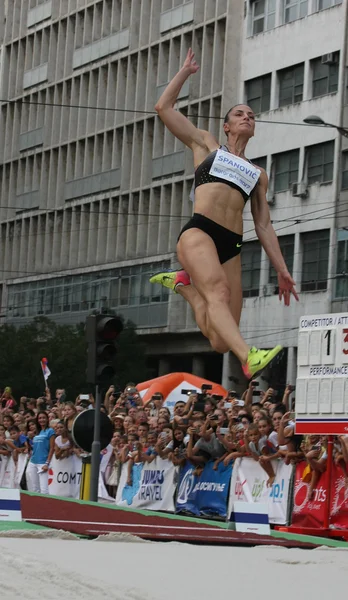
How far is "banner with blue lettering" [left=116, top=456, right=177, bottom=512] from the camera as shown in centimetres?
2198

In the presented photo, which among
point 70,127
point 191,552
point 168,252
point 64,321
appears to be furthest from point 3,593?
point 70,127

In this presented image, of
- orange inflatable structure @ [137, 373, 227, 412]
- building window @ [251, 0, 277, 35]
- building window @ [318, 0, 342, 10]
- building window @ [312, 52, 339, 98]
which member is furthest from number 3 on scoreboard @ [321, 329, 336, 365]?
building window @ [251, 0, 277, 35]

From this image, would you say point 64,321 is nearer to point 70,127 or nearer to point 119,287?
point 119,287

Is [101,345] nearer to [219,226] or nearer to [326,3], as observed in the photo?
[219,226]

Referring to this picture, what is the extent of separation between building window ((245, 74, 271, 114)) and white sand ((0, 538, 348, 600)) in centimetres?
4520

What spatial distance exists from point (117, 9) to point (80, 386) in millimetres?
21166

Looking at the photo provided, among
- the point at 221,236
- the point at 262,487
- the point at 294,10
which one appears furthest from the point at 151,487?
the point at 294,10

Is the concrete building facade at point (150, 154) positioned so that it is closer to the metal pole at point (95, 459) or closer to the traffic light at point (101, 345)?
the metal pole at point (95, 459)

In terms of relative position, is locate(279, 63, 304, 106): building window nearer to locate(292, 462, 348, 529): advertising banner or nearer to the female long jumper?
locate(292, 462, 348, 529): advertising banner

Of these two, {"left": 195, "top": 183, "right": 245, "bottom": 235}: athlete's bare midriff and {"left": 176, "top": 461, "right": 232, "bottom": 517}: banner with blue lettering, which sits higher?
{"left": 195, "top": 183, "right": 245, "bottom": 235}: athlete's bare midriff

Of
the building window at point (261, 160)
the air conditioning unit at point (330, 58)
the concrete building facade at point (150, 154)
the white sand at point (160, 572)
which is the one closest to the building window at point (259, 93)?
the concrete building facade at point (150, 154)

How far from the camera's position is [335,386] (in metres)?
16.2

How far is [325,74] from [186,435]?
32112 millimetres

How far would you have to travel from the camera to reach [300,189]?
51906 mm
